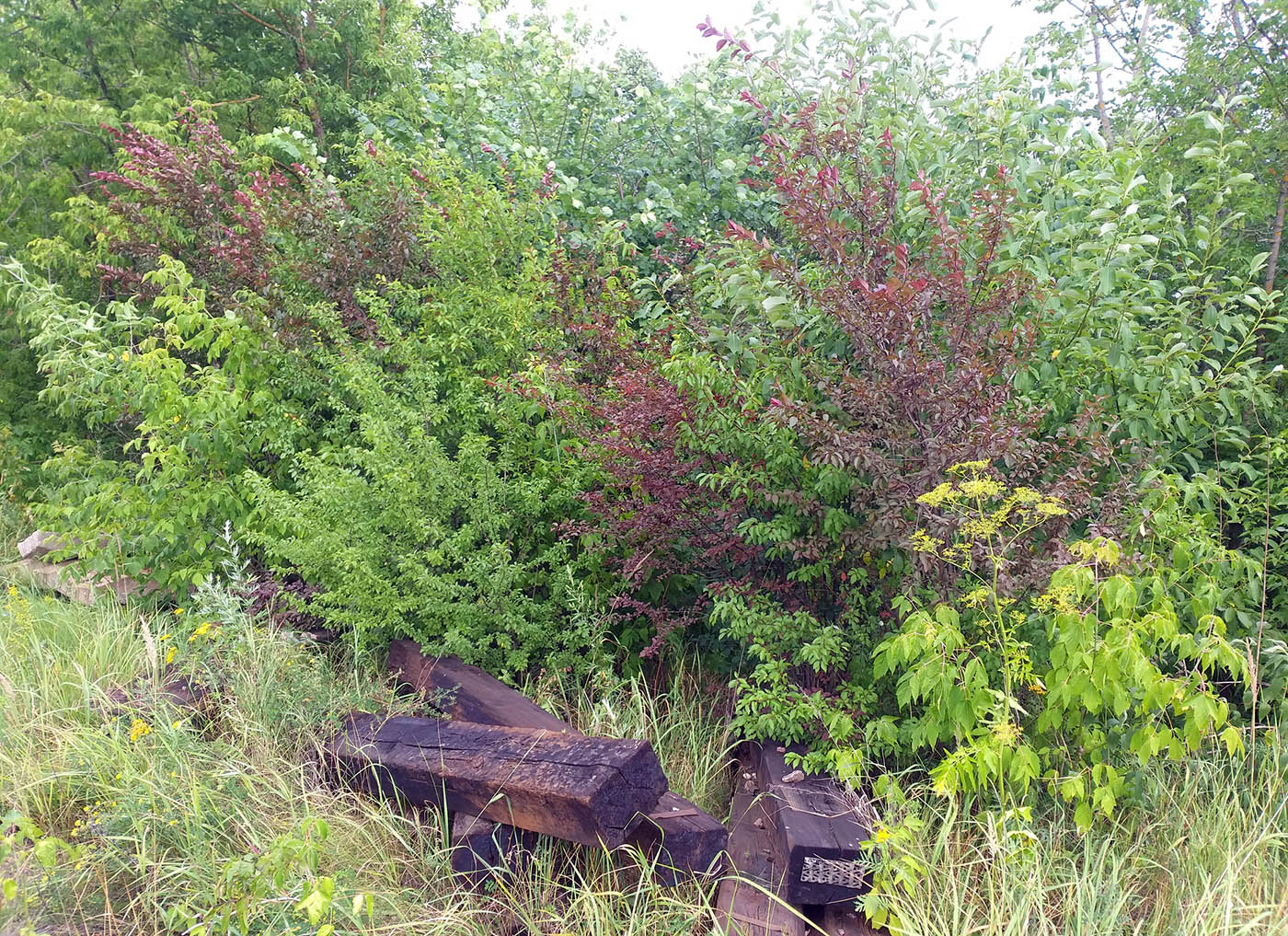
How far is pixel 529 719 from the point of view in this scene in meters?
3.48

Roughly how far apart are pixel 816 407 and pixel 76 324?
13.8 ft

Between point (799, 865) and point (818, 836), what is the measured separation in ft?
0.36

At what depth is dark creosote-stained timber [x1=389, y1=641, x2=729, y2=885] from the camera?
9.23 ft

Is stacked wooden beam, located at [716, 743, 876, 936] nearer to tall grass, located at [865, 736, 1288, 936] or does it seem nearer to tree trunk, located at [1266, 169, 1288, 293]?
tall grass, located at [865, 736, 1288, 936]

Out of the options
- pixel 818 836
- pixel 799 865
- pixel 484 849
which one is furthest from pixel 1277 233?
pixel 484 849

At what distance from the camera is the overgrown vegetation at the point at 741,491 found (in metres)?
2.77

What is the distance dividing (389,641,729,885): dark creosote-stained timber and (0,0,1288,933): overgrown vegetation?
0.39 feet

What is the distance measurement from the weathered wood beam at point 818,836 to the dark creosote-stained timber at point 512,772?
428mm

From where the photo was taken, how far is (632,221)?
657cm

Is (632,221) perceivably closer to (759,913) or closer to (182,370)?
(182,370)

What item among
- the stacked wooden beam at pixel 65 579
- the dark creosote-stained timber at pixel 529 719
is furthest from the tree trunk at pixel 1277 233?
the stacked wooden beam at pixel 65 579

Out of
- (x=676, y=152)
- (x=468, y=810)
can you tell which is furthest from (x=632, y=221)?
(x=468, y=810)

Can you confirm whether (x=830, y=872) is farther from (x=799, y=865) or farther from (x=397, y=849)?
(x=397, y=849)

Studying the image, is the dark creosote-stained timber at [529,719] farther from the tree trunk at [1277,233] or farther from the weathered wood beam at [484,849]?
the tree trunk at [1277,233]
